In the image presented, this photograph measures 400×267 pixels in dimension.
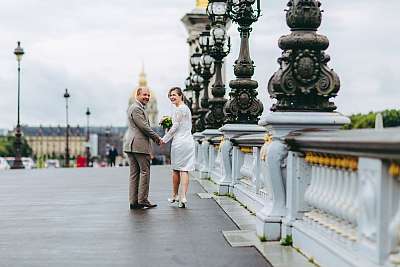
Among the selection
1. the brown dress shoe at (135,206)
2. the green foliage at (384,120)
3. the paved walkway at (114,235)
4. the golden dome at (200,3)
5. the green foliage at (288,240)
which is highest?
the golden dome at (200,3)

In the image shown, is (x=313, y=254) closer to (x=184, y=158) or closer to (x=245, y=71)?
(x=184, y=158)

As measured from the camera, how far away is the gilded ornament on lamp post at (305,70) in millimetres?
10086

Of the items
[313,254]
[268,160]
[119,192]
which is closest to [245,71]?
[119,192]

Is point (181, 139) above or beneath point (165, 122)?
beneath

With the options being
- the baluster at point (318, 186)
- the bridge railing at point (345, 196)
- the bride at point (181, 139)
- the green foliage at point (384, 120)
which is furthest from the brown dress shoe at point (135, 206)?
the green foliage at point (384, 120)

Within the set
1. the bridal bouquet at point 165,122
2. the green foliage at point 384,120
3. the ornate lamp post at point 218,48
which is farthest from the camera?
the green foliage at point 384,120

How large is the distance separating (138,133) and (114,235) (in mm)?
4384

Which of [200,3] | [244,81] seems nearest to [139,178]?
[244,81]

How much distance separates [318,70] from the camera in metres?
10.1

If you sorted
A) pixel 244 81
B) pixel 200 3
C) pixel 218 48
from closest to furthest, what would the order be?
pixel 244 81, pixel 218 48, pixel 200 3

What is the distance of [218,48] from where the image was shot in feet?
79.7

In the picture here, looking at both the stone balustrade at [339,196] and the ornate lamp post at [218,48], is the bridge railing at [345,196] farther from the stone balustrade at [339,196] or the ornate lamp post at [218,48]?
the ornate lamp post at [218,48]

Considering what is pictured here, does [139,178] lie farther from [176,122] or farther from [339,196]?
[339,196]

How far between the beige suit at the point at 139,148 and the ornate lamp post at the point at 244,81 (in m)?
2.55
